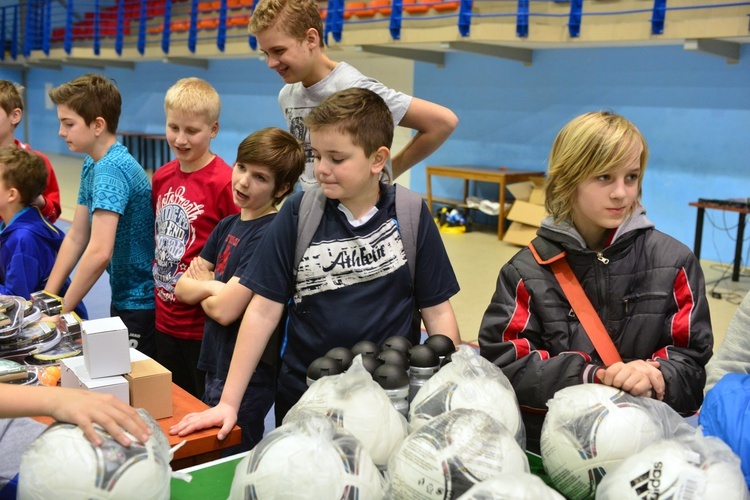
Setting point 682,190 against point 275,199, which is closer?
point 275,199

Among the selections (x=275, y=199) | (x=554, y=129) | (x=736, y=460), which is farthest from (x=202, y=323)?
(x=554, y=129)

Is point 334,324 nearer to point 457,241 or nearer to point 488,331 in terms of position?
point 488,331

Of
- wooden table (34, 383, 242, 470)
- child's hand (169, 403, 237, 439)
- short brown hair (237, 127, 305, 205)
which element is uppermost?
short brown hair (237, 127, 305, 205)

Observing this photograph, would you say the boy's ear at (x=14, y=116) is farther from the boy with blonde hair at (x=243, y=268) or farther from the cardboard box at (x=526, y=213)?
the cardboard box at (x=526, y=213)

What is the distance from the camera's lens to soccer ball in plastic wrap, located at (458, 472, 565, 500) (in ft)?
3.25

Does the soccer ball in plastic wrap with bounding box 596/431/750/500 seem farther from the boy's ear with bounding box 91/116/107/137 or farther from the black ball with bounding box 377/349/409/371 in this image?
the boy's ear with bounding box 91/116/107/137

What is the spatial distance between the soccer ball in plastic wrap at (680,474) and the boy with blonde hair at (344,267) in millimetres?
931

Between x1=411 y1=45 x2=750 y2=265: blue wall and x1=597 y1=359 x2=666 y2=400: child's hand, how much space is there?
6.94 metres

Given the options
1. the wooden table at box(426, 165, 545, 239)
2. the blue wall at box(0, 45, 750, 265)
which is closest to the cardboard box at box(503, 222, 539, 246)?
the wooden table at box(426, 165, 545, 239)

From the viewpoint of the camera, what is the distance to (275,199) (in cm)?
249

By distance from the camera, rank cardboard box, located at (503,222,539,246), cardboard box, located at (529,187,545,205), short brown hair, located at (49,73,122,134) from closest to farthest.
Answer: short brown hair, located at (49,73,122,134)
cardboard box, located at (529,187,545,205)
cardboard box, located at (503,222,539,246)

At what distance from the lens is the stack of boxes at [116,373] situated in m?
1.70

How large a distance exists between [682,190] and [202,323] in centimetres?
704

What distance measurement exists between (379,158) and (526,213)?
23.0 ft
